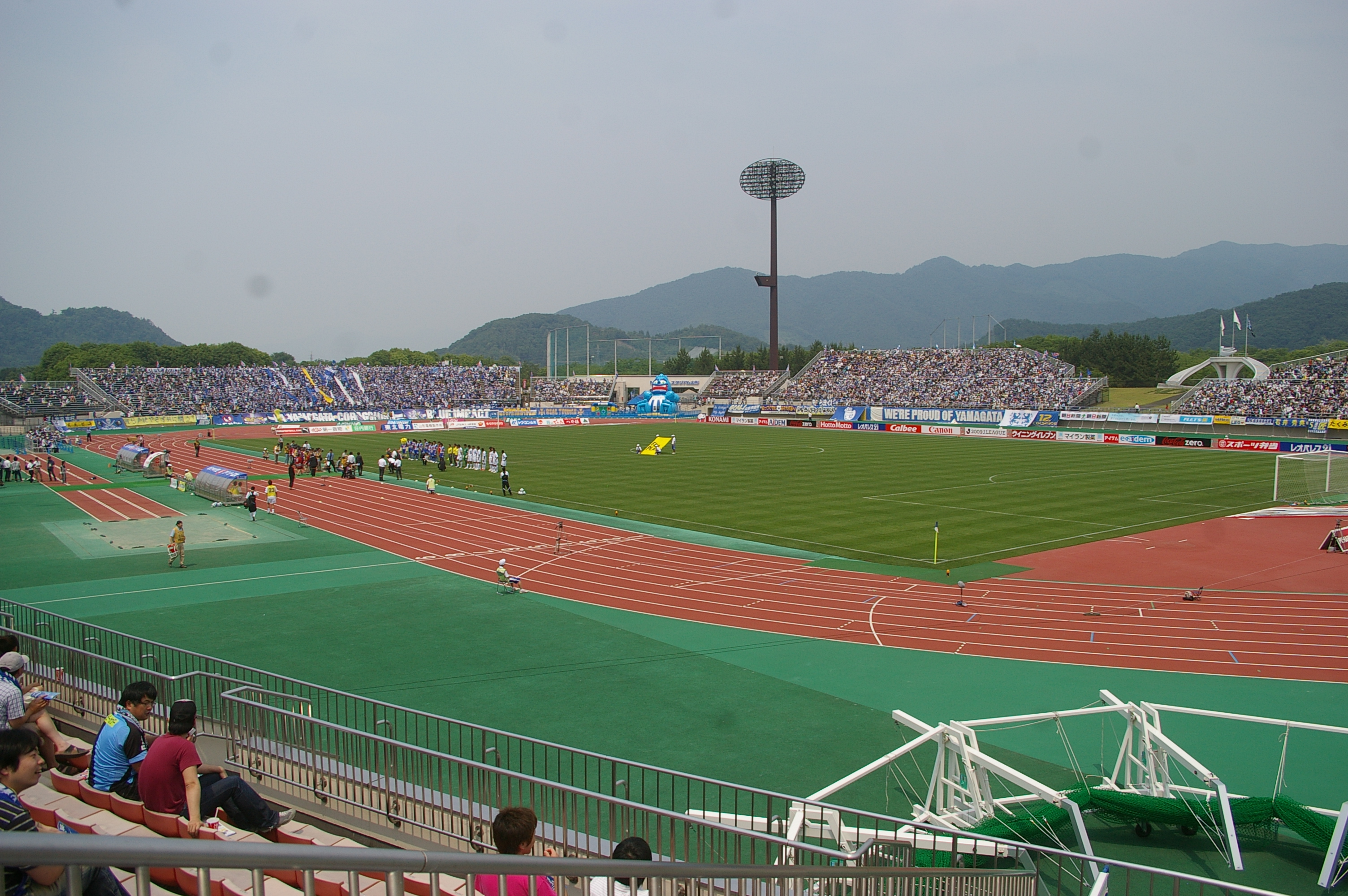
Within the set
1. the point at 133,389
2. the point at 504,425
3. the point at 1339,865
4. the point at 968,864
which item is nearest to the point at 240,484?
the point at 968,864

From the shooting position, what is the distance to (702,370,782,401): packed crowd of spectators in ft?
353

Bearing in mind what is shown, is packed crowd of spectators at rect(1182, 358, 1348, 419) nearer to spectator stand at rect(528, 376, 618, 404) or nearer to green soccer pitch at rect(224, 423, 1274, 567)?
green soccer pitch at rect(224, 423, 1274, 567)

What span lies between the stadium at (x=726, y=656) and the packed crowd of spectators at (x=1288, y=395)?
19.2m

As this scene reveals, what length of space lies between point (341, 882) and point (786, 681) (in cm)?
1025

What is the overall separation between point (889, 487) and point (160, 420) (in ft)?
222

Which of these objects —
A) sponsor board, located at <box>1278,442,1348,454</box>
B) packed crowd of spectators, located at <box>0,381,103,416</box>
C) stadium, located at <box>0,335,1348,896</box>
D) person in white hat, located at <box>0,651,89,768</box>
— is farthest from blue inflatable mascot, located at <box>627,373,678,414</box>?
person in white hat, located at <box>0,651,89,768</box>

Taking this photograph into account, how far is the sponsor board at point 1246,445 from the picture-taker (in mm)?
53341

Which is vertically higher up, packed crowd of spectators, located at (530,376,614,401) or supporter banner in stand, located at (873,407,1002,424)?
packed crowd of spectators, located at (530,376,614,401)

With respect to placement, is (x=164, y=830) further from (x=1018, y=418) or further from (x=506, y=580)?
(x=1018, y=418)

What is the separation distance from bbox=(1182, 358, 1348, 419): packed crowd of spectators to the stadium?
63.1ft

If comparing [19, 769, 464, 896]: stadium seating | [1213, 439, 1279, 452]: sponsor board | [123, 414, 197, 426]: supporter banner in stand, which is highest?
[123, 414, 197, 426]: supporter banner in stand

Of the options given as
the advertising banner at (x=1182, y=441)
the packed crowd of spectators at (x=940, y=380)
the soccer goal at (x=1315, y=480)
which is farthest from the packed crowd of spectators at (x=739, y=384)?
the soccer goal at (x=1315, y=480)

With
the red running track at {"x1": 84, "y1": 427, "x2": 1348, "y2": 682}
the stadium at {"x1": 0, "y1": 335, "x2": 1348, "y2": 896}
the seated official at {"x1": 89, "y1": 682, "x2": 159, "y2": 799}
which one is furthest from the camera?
the red running track at {"x1": 84, "y1": 427, "x2": 1348, "y2": 682}

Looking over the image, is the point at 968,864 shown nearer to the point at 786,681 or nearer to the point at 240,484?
the point at 786,681
